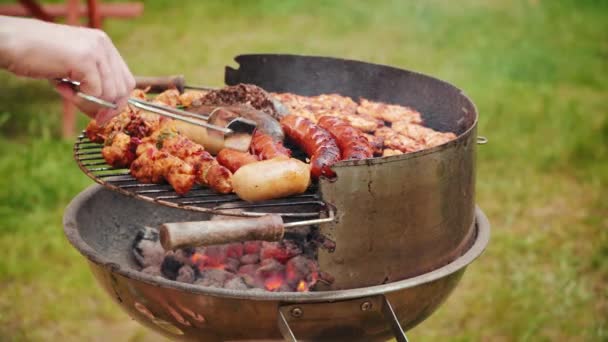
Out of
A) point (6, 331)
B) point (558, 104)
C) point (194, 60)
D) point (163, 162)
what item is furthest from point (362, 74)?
point (194, 60)

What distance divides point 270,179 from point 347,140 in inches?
19.7

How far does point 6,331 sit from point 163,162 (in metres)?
2.50

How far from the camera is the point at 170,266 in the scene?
3.30 meters

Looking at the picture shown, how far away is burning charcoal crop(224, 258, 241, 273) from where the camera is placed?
3.27 meters

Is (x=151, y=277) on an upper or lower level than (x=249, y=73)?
lower

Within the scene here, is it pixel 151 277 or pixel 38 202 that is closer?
pixel 151 277

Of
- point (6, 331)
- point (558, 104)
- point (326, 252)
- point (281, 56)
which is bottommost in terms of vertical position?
point (6, 331)

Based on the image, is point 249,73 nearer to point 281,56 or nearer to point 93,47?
point 281,56

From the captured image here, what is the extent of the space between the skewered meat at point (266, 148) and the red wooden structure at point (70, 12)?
4.50 metres

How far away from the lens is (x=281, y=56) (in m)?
3.76

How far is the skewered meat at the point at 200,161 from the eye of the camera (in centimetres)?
258

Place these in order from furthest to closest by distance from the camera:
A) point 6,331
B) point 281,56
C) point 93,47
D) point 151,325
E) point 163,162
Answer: point 6,331, point 281,56, point 151,325, point 163,162, point 93,47

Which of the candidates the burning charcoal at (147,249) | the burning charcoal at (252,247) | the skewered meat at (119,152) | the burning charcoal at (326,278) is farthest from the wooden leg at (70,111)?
the burning charcoal at (326,278)

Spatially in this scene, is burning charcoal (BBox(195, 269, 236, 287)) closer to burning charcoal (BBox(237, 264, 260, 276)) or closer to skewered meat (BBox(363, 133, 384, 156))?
burning charcoal (BBox(237, 264, 260, 276))
